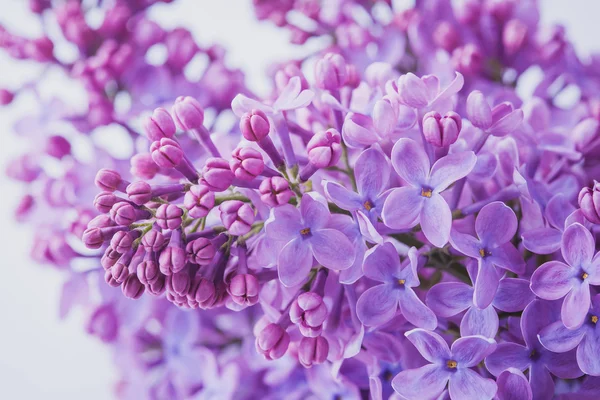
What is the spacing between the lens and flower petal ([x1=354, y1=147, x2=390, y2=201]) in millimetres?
581

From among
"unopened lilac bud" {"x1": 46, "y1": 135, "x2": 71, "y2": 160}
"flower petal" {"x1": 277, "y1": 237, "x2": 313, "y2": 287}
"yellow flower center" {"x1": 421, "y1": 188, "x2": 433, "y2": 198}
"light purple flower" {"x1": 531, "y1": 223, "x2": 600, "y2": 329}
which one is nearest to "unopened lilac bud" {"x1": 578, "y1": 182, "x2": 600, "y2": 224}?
"light purple flower" {"x1": 531, "y1": 223, "x2": 600, "y2": 329}

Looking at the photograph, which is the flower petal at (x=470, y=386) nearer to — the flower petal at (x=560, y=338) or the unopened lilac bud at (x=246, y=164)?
the flower petal at (x=560, y=338)

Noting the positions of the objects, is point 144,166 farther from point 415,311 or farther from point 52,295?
point 52,295

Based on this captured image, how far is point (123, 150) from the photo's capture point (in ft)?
3.25

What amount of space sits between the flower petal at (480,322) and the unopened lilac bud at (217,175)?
0.23 meters

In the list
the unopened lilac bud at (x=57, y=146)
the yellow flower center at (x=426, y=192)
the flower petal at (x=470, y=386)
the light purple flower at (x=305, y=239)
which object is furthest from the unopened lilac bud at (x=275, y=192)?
the unopened lilac bud at (x=57, y=146)

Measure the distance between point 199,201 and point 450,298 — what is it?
0.23 m

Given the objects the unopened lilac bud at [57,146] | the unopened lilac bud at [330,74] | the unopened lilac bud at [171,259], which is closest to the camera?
the unopened lilac bud at [171,259]

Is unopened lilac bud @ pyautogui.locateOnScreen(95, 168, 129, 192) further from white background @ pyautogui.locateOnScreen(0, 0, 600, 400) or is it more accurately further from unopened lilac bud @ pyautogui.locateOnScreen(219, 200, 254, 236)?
white background @ pyautogui.locateOnScreen(0, 0, 600, 400)

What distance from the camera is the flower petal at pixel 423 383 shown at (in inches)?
23.4

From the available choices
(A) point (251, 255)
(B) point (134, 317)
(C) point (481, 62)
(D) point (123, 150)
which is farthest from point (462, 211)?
(D) point (123, 150)

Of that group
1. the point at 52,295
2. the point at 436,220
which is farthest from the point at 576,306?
the point at 52,295

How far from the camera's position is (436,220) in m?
0.56

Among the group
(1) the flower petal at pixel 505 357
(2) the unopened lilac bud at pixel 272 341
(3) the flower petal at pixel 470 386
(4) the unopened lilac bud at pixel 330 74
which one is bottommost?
(2) the unopened lilac bud at pixel 272 341
